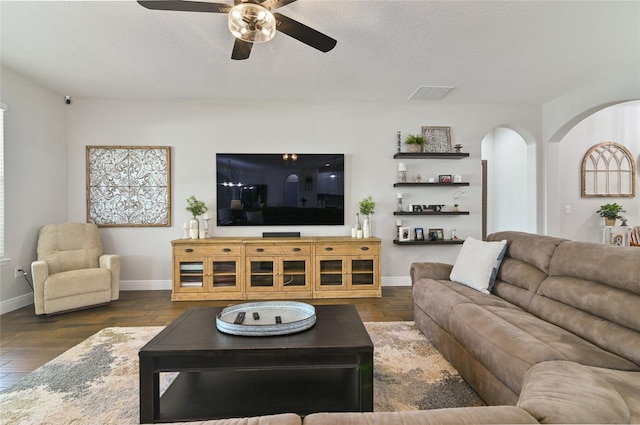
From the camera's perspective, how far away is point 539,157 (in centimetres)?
453

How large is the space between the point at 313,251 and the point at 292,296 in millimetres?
616

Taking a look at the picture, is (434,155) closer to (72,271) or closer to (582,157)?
(582,157)

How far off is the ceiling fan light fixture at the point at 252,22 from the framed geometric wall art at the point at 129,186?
9.05ft

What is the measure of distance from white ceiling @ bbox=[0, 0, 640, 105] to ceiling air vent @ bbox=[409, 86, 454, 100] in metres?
0.10

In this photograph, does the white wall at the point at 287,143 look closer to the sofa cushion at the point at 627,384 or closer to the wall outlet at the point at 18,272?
the wall outlet at the point at 18,272

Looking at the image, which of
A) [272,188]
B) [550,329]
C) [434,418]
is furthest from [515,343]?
[272,188]

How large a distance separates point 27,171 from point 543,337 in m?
5.14

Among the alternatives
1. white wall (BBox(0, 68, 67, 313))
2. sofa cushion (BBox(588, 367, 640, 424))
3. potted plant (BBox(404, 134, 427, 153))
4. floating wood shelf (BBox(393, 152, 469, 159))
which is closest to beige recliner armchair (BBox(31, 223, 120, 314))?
white wall (BBox(0, 68, 67, 313))

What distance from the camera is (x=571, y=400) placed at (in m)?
0.87

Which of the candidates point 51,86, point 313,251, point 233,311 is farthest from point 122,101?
point 233,311

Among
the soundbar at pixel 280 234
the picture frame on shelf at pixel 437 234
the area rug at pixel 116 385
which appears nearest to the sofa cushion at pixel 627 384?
the area rug at pixel 116 385

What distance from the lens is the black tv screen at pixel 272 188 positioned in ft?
13.7

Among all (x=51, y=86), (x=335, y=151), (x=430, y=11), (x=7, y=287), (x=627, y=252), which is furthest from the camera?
(x=335, y=151)

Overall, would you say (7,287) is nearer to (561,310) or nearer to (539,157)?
(561,310)
